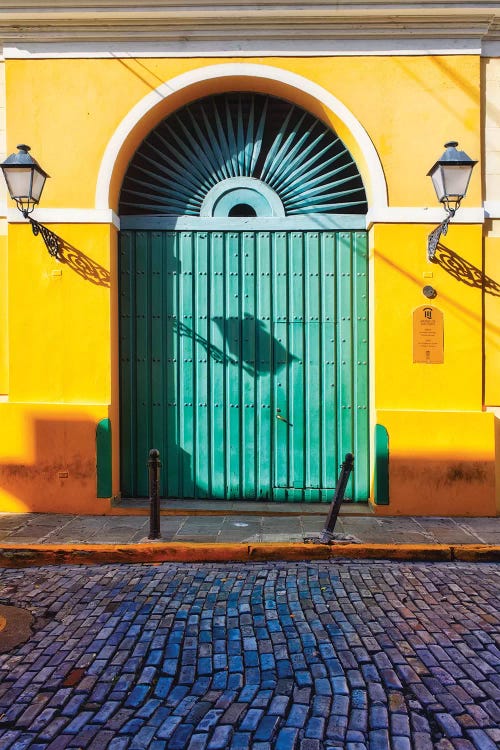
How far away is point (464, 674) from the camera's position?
312 cm

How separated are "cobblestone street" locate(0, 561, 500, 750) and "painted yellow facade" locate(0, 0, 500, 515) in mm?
2044

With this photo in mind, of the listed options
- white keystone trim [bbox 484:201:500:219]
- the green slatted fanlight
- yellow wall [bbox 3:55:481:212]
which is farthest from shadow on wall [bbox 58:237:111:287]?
white keystone trim [bbox 484:201:500:219]

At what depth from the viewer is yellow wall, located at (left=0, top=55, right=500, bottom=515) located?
20.9 ft

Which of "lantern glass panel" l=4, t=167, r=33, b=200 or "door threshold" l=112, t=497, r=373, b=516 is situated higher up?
"lantern glass panel" l=4, t=167, r=33, b=200

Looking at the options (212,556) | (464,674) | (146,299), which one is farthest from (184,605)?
(146,299)

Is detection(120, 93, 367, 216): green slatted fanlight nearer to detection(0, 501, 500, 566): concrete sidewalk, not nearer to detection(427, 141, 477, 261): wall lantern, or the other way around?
detection(427, 141, 477, 261): wall lantern

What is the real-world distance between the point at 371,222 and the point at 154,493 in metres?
3.84

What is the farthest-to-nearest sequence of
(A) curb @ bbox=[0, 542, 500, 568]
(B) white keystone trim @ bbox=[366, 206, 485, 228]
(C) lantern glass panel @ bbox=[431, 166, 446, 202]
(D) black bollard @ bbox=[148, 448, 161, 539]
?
(B) white keystone trim @ bbox=[366, 206, 485, 228]
(C) lantern glass panel @ bbox=[431, 166, 446, 202]
(D) black bollard @ bbox=[148, 448, 161, 539]
(A) curb @ bbox=[0, 542, 500, 568]

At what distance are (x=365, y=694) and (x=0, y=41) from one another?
24.3 ft

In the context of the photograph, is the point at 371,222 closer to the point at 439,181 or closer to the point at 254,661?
the point at 439,181

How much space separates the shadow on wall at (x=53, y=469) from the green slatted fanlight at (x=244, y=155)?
110 inches

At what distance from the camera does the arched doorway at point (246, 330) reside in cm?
668

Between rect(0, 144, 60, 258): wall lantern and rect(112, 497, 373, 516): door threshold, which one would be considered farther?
rect(112, 497, 373, 516): door threshold

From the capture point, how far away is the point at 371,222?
6.48 m
